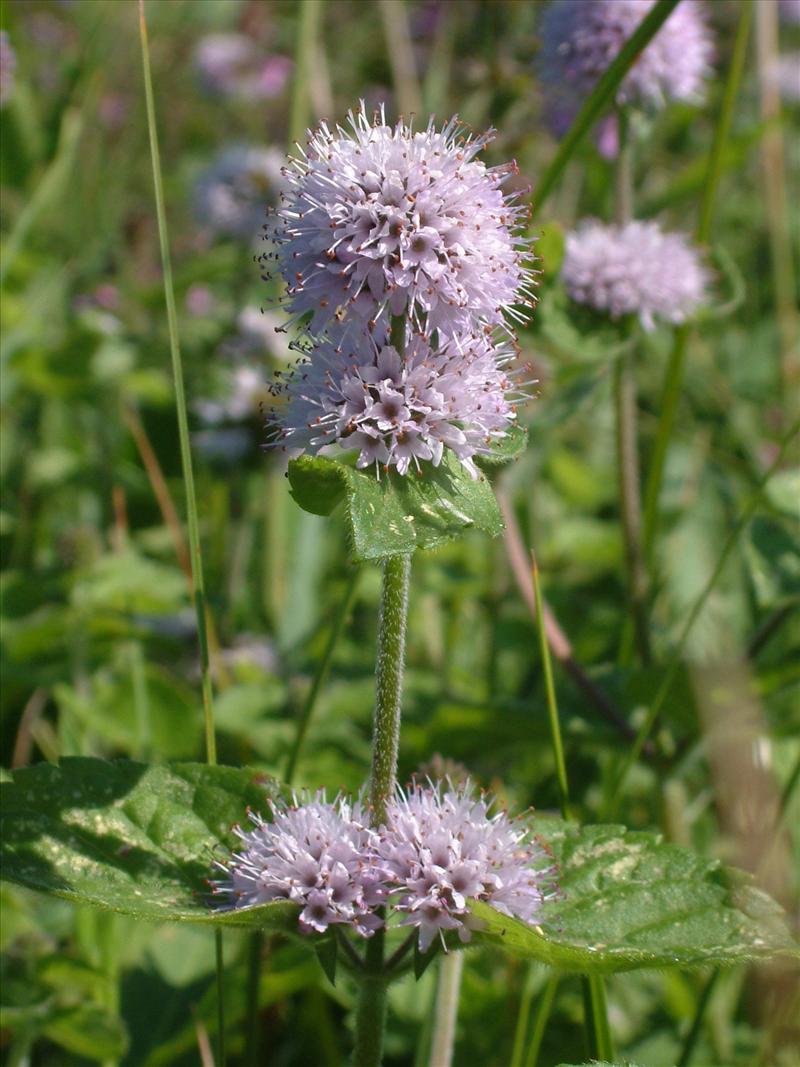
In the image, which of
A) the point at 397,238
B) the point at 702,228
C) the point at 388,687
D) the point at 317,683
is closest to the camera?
the point at 397,238

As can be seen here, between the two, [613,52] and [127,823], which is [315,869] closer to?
[127,823]

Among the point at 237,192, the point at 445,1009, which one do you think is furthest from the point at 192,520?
the point at 237,192

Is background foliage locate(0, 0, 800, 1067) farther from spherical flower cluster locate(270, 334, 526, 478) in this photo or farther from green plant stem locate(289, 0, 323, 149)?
spherical flower cluster locate(270, 334, 526, 478)

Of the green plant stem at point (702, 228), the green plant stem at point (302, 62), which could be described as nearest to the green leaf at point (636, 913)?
the green plant stem at point (702, 228)

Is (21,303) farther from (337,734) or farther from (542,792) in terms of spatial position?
(542,792)

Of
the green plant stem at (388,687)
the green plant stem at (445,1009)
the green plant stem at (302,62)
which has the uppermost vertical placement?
the green plant stem at (302,62)

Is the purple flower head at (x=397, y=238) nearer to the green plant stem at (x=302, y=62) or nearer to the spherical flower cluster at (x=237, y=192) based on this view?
the green plant stem at (x=302, y=62)
